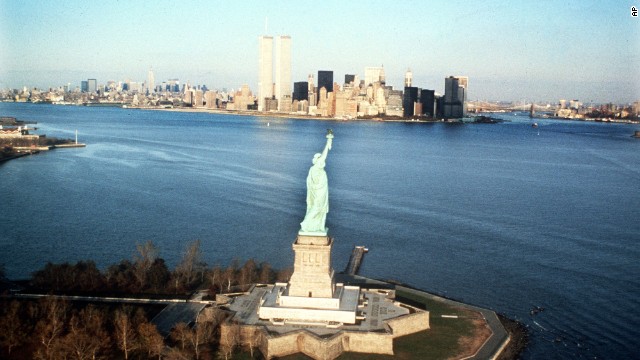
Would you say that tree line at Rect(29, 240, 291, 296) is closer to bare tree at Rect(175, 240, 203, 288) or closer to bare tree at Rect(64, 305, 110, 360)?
bare tree at Rect(175, 240, 203, 288)

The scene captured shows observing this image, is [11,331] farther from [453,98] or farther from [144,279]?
[453,98]

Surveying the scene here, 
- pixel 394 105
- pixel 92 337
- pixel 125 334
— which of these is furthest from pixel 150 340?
pixel 394 105

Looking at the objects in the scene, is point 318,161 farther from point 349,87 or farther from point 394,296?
point 349,87

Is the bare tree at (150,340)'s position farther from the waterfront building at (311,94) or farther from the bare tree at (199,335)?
the waterfront building at (311,94)

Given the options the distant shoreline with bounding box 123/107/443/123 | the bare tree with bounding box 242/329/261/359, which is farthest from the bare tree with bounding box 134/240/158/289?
the distant shoreline with bounding box 123/107/443/123

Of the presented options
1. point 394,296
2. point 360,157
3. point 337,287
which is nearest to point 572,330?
point 394,296

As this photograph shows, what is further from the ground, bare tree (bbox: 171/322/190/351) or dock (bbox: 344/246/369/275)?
bare tree (bbox: 171/322/190/351)
